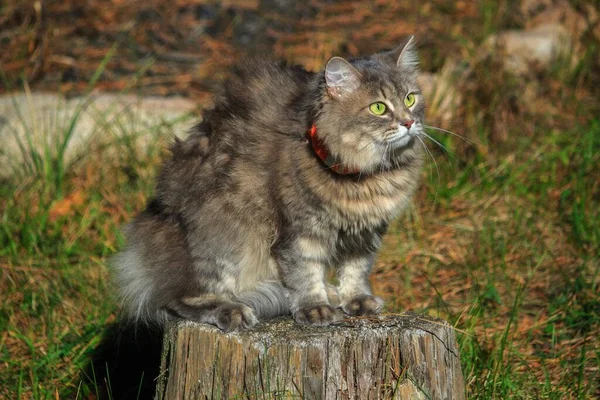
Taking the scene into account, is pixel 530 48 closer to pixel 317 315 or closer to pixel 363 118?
pixel 363 118

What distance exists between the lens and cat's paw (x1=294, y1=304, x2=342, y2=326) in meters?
2.73

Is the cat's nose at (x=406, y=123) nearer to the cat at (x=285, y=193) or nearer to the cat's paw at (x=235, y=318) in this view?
the cat at (x=285, y=193)

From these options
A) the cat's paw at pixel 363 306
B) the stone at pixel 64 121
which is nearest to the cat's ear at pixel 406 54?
the cat's paw at pixel 363 306

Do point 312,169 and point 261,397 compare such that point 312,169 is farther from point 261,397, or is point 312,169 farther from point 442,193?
point 442,193

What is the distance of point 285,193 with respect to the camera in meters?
2.84

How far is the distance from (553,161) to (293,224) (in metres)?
2.46

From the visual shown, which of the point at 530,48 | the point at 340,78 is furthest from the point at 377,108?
the point at 530,48

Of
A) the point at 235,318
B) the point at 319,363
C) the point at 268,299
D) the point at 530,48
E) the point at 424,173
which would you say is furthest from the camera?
the point at 530,48

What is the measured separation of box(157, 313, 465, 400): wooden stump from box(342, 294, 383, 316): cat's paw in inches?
8.1

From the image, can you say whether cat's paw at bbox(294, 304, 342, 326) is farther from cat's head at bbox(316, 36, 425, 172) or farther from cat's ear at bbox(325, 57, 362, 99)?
cat's ear at bbox(325, 57, 362, 99)

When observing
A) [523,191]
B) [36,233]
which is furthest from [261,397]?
[523,191]

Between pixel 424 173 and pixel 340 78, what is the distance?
81.9 inches

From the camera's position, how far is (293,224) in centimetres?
283

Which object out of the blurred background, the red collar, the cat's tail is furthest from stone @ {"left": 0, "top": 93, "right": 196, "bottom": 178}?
the red collar
